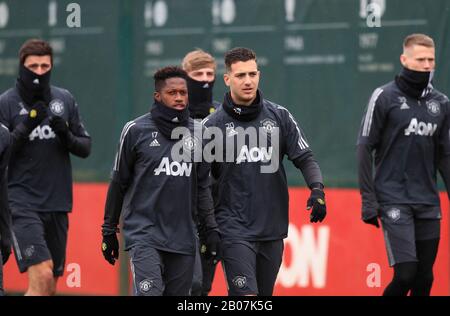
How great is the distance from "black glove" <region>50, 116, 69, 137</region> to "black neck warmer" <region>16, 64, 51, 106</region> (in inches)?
14.1

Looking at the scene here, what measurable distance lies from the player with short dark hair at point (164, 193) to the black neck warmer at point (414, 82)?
6.68ft

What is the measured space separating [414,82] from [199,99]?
1.93 m

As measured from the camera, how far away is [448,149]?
34.2ft

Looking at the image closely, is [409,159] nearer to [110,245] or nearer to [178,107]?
[178,107]

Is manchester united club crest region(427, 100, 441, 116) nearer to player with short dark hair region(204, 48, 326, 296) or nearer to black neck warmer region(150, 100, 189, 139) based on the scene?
player with short dark hair region(204, 48, 326, 296)

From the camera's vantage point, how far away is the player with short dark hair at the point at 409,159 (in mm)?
10320

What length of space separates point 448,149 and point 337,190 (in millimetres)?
2173

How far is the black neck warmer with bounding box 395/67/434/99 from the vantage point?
1034 cm

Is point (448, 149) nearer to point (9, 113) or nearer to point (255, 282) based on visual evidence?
point (255, 282)

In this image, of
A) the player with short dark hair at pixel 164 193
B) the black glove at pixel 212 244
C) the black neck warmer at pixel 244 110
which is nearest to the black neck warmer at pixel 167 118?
the player with short dark hair at pixel 164 193

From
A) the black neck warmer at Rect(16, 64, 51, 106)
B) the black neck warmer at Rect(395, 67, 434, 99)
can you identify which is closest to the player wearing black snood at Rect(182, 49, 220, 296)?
the black neck warmer at Rect(16, 64, 51, 106)

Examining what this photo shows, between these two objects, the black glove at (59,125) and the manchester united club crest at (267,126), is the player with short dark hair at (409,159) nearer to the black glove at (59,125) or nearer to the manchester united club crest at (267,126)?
the manchester united club crest at (267,126)

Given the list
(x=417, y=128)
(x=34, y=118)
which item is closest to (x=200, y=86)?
(x=34, y=118)
